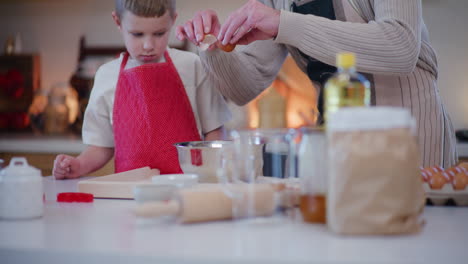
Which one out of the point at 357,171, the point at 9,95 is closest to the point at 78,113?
the point at 9,95

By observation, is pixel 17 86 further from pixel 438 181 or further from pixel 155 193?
pixel 438 181

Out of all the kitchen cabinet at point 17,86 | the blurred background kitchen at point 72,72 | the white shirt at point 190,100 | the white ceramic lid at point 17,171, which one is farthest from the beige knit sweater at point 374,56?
the kitchen cabinet at point 17,86

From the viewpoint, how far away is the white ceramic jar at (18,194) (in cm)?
79

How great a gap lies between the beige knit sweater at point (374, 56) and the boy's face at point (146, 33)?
0.71ft

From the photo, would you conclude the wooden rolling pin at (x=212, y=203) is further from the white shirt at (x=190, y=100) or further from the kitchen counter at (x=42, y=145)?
the kitchen counter at (x=42, y=145)

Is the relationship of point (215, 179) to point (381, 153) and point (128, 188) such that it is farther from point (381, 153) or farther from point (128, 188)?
point (381, 153)

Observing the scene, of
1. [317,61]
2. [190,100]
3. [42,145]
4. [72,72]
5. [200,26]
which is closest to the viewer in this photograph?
[200,26]

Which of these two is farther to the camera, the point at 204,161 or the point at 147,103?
the point at 147,103

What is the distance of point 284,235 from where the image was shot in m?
0.68

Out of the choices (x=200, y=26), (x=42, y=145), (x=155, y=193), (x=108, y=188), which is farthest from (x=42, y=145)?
(x=155, y=193)

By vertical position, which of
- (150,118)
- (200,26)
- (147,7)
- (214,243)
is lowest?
(214,243)

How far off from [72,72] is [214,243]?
2903mm

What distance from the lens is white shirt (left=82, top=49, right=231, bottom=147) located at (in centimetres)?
168

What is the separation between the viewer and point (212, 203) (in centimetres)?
75
